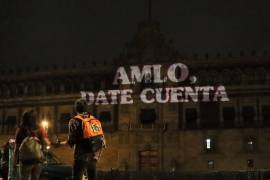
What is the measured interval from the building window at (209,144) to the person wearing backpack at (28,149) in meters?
33.4

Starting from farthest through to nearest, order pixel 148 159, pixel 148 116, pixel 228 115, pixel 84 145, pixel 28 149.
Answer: pixel 148 116, pixel 148 159, pixel 228 115, pixel 28 149, pixel 84 145

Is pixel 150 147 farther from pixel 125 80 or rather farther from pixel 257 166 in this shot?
pixel 257 166

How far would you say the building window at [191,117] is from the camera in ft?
136

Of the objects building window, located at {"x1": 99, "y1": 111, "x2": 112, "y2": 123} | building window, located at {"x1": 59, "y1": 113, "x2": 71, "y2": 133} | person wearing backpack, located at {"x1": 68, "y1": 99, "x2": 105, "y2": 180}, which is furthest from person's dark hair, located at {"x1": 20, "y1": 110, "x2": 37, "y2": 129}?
building window, located at {"x1": 59, "y1": 113, "x2": 71, "y2": 133}

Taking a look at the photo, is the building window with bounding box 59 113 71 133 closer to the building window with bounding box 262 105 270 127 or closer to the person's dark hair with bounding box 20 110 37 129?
the building window with bounding box 262 105 270 127

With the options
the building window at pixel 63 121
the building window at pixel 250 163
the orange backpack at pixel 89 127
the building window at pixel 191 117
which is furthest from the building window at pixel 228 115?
the orange backpack at pixel 89 127

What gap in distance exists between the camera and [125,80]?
4334cm

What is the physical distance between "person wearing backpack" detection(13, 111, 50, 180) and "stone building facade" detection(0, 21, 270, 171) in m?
32.6

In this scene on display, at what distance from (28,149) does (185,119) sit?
33.9 meters

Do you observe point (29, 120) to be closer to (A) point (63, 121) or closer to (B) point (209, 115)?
(B) point (209, 115)

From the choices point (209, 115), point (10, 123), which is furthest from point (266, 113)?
point (10, 123)

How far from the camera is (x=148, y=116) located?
42.1m

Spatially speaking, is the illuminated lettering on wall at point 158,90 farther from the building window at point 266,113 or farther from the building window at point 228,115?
the building window at point 266,113

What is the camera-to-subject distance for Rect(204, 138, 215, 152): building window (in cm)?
4091
